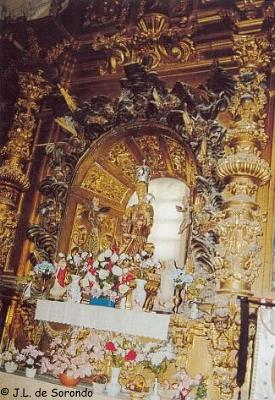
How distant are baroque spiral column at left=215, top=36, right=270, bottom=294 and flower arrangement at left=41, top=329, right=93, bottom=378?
164 centimetres

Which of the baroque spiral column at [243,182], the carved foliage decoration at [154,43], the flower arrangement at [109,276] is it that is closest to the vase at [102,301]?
the flower arrangement at [109,276]

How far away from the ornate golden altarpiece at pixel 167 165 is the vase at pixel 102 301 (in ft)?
2.34

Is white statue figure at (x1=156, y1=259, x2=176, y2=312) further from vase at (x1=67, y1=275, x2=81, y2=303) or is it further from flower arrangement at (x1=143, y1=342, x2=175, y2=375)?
vase at (x1=67, y1=275, x2=81, y2=303)

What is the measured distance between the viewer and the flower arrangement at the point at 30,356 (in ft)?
16.9

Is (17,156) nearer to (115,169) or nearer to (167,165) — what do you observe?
(115,169)

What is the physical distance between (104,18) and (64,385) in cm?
486

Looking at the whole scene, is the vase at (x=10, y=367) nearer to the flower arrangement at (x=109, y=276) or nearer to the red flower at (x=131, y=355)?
the flower arrangement at (x=109, y=276)

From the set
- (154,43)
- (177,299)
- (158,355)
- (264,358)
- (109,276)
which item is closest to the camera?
(264,358)

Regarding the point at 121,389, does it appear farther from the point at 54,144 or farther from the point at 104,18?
the point at 104,18

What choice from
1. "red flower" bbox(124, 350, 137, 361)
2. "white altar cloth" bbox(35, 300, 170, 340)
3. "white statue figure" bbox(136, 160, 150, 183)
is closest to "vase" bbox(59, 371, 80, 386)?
"white altar cloth" bbox(35, 300, 170, 340)

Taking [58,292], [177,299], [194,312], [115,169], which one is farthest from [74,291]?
[115,169]

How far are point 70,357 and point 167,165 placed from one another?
9.25 feet

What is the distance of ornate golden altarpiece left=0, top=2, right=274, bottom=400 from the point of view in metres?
4.49

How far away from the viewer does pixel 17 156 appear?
20.4 feet
